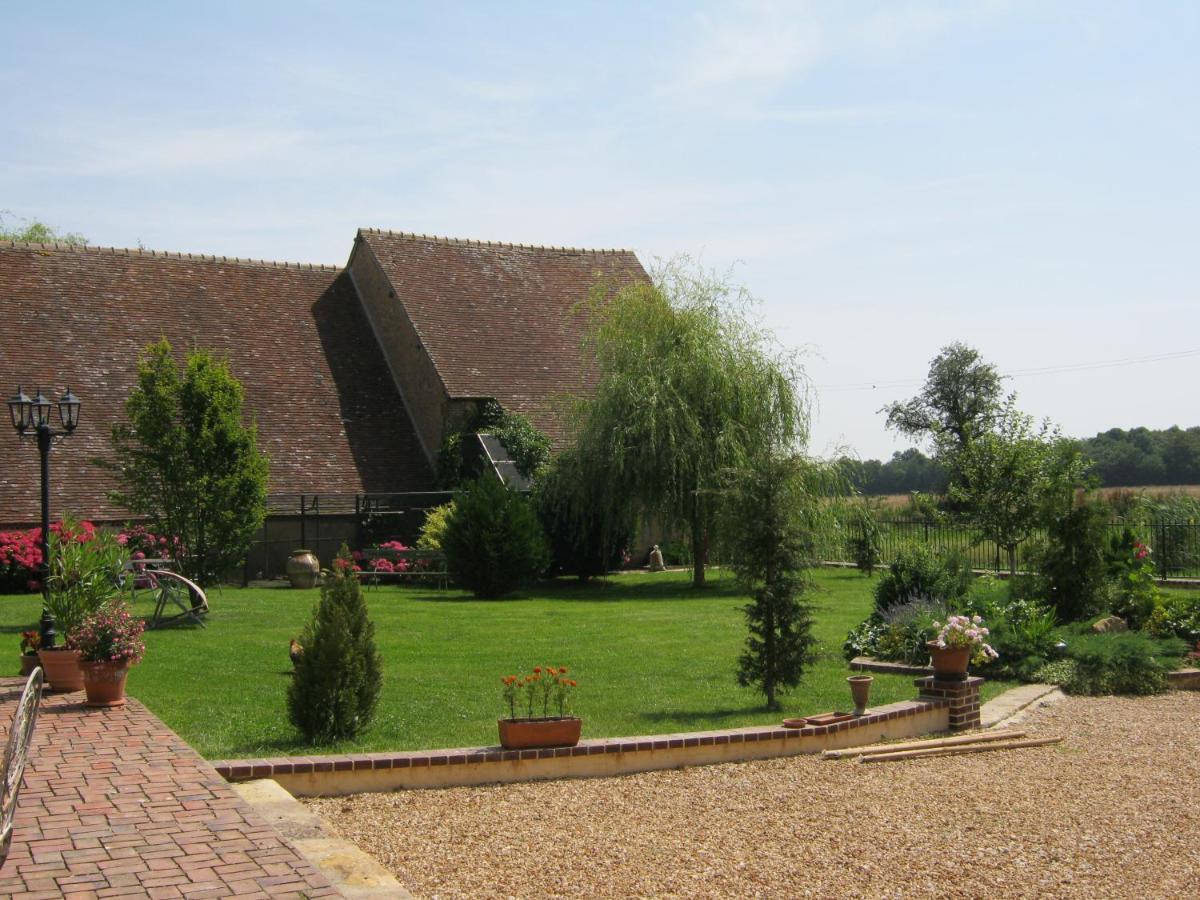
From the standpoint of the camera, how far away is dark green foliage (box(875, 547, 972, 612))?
51.4 ft

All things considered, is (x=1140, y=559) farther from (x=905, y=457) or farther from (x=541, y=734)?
(x=905, y=457)

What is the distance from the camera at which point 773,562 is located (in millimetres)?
11336

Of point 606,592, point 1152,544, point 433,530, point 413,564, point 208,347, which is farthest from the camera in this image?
point 208,347

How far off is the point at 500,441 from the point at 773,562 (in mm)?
18284

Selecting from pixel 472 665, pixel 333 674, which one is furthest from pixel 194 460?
pixel 333 674

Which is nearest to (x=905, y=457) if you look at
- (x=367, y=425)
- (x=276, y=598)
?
(x=367, y=425)

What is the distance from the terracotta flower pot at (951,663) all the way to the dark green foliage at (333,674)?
5139mm

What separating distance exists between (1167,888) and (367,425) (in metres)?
26.0

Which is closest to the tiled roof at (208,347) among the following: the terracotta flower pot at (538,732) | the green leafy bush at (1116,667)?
the green leafy bush at (1116,667)

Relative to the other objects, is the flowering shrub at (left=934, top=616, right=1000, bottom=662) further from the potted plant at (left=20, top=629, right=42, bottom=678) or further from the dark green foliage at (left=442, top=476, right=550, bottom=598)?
the dark green foliage at (left=442, top=476, right=550, bottom=598)

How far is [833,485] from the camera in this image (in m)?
26.2

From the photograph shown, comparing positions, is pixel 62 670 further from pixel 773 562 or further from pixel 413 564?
pixel 413 564

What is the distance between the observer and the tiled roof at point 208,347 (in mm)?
26484

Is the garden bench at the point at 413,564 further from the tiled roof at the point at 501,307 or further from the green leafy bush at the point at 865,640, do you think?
the green leafy bush at the point at 865,640
